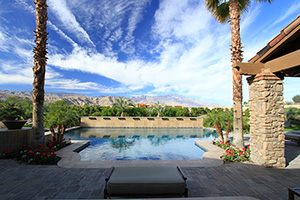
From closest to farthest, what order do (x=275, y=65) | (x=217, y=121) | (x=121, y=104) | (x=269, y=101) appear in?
1. (x=275, y=65)
2. (x=269, y=101)
3. (x=217, y=121)
4. (x=121, y=104)

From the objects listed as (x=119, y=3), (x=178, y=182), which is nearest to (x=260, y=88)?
(x=178, y=182)

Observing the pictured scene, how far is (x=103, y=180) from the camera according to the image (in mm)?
3965

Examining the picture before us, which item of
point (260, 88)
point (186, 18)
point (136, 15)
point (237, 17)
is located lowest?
point (260, 88)

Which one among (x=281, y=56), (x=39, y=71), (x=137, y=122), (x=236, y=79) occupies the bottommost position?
(x=137, y=122)

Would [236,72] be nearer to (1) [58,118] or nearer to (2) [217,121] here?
(2) [217,121]

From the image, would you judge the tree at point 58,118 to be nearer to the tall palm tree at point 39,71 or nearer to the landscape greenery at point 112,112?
the landscape greenery at point 112,112

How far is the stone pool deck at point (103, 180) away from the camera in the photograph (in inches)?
129

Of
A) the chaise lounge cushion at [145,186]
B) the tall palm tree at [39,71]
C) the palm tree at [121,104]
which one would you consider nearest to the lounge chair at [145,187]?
the chaise lounge cushion at [145,186]

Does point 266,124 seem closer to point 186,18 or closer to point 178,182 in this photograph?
point 178,182

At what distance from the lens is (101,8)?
14.8 m

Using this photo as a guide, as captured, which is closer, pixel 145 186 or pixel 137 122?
pixel 145 186

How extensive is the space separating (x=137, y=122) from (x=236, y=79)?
43.6ft

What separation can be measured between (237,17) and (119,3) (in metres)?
10.6

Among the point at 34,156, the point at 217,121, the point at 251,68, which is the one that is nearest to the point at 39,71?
the point at 34,156
